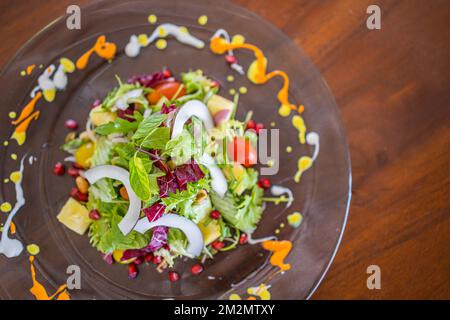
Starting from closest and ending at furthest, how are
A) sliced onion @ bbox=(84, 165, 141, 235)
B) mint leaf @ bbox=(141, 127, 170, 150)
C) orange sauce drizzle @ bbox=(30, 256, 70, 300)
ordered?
1. mint leaf @ bbox=(141, 127, 170, 150)
2. sliced onion @ bbox=(84, 165, 141, 235)
3. orange sauce drizzle @ bbox=(30, 256, 70, 300)

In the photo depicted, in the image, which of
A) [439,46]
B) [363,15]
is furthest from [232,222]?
[439,46]

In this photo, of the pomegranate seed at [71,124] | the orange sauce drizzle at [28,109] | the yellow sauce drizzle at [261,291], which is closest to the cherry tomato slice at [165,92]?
the pomegranate seed at [71,124]

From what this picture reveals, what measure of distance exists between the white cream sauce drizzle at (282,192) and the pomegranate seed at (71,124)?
3.05 feet

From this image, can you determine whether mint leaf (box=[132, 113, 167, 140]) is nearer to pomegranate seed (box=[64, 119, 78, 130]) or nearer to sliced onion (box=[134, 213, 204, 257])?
sliced onion (box=[134, 213, 204, 257])

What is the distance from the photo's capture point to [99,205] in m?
1.94

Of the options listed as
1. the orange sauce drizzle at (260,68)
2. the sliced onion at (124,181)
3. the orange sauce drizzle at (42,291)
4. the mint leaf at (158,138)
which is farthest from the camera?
the orange sauce drizzle at (260,68)

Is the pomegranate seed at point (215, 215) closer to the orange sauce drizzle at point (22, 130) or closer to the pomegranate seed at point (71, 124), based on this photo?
the pomegranate seed at point (71, 124)

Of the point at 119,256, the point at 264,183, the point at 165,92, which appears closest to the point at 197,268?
the point at 119,256

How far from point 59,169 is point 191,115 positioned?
66 centimetres

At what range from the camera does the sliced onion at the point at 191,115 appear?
69.8 inches

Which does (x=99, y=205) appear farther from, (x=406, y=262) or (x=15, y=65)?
(x=406, y=262)

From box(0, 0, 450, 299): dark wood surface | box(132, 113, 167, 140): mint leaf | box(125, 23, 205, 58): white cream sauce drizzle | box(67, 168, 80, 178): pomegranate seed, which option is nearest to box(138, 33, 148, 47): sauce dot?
box(125, 23, 205, 58): white cream sauce drizzle

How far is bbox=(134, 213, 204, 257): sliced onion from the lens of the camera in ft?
5.85

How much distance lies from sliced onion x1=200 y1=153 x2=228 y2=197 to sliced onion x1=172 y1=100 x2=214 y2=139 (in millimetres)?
153
